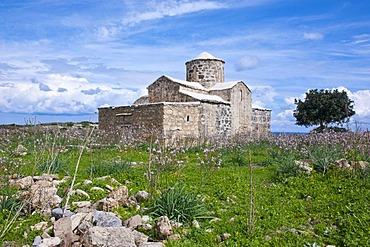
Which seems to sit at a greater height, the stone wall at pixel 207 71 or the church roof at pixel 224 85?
the stone wall at pixel 207 71

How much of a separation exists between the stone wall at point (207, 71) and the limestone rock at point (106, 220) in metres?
23.0

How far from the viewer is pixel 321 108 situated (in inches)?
1323

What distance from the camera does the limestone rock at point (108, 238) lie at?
4.29 metres

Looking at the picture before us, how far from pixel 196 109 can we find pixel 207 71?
7443 millimetres

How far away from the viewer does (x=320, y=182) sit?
7961 mm

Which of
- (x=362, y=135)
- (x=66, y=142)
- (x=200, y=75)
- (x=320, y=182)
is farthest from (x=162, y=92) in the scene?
(x=320, y=182)

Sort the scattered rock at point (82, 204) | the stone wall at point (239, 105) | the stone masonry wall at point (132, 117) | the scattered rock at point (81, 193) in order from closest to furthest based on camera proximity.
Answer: the scattered rock at point (82, 204), the scattered rock at point (81, 193), the stone masonry wall at point (132, 117), the stone wall at point (239, 105)

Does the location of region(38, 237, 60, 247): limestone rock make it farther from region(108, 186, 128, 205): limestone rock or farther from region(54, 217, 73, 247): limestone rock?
region(108, 186, 128, 205): limestone rock

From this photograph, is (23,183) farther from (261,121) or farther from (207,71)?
(261,121)

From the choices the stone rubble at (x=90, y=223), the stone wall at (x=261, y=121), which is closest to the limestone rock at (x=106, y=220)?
the stone rubble at (x=90, y=223)

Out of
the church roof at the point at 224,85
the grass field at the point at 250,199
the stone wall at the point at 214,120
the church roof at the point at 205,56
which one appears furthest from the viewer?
the church roof at the point at 205,56

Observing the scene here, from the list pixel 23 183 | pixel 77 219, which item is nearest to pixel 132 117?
pixel 23 183

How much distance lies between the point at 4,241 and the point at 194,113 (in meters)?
16.5

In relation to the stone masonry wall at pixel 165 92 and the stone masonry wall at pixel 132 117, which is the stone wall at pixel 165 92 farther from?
the stone masonry wall at pixel 132 117
